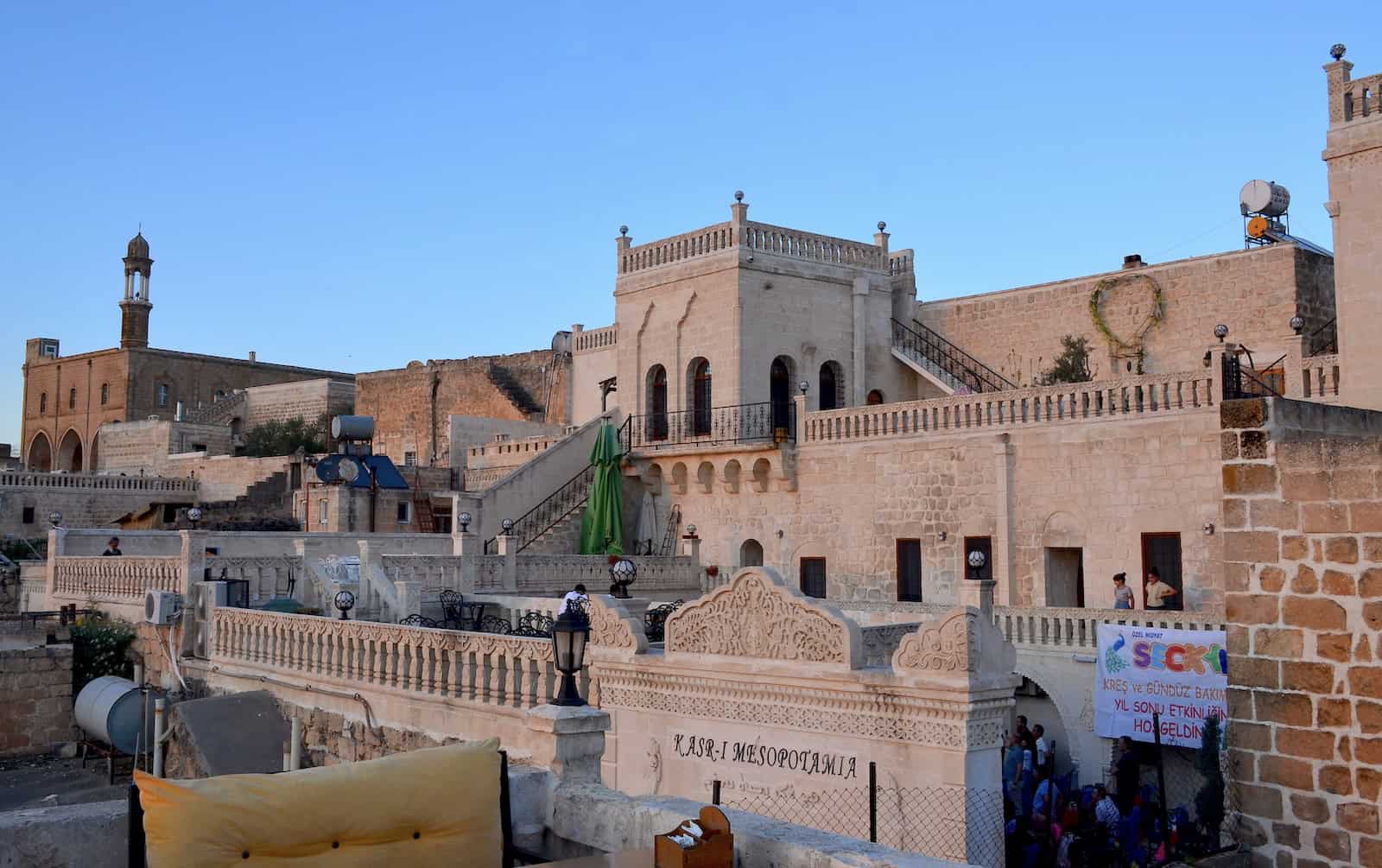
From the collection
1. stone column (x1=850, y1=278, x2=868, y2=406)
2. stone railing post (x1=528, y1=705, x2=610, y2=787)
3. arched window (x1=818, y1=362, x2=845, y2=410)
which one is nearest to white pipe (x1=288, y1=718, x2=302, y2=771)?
stone railing post (x1=528, y1=705, x2=610, y2=787)

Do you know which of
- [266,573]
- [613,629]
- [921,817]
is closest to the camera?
[921,817]

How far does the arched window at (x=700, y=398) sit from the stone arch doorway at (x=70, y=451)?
39140 millimetres

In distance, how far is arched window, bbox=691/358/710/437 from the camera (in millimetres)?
26484

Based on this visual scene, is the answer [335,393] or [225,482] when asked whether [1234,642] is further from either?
[335,393]

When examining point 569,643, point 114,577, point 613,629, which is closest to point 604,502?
point 114,577

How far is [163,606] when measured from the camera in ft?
52.5

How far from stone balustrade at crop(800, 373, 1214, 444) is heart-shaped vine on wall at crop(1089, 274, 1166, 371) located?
13.6 ft

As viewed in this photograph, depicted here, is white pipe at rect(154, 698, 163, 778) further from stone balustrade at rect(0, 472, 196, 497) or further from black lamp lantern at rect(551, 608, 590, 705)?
stone balustrade at rect(0, 472, 196, 497)

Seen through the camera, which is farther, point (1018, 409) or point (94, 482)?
point (94, 482)

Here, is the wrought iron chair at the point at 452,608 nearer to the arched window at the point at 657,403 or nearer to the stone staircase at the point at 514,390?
the arched window at the point at 657,403

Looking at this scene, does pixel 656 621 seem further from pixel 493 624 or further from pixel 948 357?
pixel 948 357

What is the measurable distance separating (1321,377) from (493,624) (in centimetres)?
1251

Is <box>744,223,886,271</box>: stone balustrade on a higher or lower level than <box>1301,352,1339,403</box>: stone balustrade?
higher

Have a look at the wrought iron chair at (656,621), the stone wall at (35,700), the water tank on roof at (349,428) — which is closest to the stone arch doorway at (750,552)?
the water tank on roof at (349,428)
